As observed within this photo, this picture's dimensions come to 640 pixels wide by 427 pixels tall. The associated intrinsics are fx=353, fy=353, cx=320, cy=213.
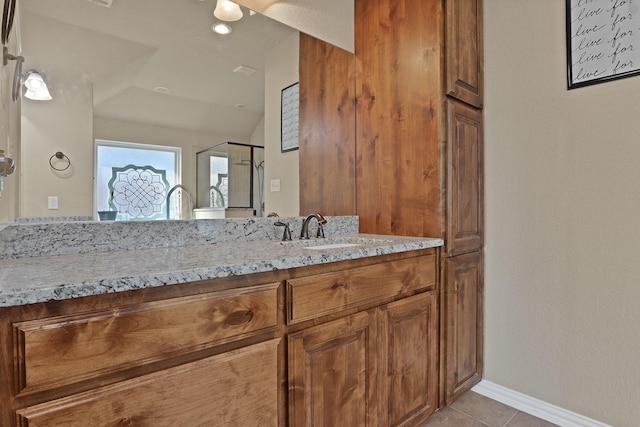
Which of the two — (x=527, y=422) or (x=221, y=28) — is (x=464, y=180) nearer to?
(x=527, y=422)

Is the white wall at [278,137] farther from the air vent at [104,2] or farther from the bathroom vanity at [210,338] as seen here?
the air vent at [104,2]

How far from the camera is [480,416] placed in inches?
69.3

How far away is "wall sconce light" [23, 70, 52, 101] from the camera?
1.22m

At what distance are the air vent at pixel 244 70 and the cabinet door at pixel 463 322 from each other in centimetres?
139

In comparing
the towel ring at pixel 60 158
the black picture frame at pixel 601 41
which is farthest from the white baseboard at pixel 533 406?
the towel ring at pixel 60 158

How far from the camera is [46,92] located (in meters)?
1.25

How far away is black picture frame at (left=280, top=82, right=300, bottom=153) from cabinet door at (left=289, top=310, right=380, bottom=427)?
3.45ft

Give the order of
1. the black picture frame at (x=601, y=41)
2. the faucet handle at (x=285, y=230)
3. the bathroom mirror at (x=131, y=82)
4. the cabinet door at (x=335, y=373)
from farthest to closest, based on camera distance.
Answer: the faucet handle at (x=285, y=230) < the black picture frame at (x=601, y=41) < the bathroom mirror at (x=131, y=82) < the cabinet door at (x=335, y=373)

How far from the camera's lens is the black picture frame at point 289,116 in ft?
6.39

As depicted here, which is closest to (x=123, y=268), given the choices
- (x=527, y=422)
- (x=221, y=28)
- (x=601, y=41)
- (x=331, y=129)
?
(x=221, y=28)

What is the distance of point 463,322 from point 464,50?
4.71 ft

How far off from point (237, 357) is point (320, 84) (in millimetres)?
1716

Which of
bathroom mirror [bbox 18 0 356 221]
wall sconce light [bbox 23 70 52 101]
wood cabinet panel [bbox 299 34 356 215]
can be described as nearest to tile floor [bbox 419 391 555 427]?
wood cabinet panel [bbox 299 34 356 215]

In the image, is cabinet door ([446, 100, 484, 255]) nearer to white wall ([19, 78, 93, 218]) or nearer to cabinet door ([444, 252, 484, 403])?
cabinet door ([444, 252, 484, 403])
